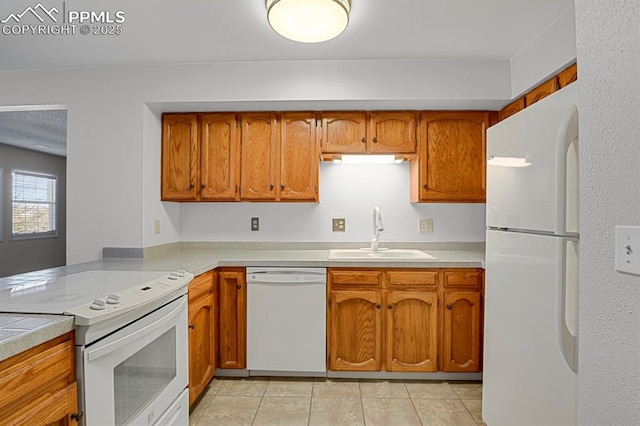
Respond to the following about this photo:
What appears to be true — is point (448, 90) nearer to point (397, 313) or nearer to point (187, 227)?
point (397, 313)

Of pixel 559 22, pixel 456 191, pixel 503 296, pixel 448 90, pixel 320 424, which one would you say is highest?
pixel 559 22

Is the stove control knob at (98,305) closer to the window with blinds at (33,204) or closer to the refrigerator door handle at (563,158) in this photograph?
the refrigerator door handle at (563,158)

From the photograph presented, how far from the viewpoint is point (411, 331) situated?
2.45 m

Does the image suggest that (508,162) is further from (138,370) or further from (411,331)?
(138,370)

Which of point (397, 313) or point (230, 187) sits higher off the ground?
point (230, 187)

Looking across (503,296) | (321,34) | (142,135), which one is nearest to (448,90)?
(321,34)

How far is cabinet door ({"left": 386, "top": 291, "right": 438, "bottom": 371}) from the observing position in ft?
8.00

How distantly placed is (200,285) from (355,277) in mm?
1006

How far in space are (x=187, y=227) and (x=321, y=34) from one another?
2000mm

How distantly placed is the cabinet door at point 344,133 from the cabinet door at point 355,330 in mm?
1053

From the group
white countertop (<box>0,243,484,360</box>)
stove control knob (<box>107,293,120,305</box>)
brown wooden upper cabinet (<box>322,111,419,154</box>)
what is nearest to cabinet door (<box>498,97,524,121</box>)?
brown wooden upper cabinet (<box>322,111,419,154</box>)

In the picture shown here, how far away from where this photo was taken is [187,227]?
3.08 metres

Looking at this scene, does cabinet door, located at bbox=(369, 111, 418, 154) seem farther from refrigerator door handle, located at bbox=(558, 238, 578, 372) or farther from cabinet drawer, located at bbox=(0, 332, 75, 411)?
cabinet drawer, located at bbox=(0, 332, 75, 411)

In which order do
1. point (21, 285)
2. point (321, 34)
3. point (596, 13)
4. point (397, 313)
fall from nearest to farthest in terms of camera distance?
1. point (596, 13)
2. point (21, 285)
3. point (321, 34)
4. point (397, 313)
